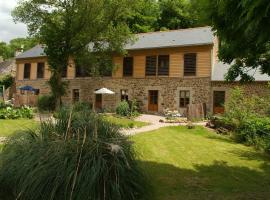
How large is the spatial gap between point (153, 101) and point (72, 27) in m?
8.48

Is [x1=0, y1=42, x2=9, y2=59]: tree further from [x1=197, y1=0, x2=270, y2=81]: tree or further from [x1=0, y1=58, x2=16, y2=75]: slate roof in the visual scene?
[x1=197, y1=0, x2=270, y2=81]: tree

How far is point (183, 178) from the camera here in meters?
8.97

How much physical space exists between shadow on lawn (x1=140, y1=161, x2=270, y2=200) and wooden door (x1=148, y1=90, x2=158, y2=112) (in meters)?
19.9

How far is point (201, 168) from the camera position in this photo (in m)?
10.3

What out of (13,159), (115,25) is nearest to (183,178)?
(13,159)

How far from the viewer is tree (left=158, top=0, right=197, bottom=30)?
47.4 meters

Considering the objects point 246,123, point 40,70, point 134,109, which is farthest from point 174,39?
point 246,123

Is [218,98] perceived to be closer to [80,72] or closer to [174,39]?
[174,39]

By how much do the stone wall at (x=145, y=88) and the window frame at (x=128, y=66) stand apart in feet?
1.58

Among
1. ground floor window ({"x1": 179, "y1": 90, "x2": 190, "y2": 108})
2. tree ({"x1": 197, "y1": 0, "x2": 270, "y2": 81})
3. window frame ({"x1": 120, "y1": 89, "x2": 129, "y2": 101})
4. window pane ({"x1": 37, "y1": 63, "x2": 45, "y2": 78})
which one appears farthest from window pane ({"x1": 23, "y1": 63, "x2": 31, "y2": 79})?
tree ({"x1": 197, "y1": 0, "x2": 270, "y2": 81})

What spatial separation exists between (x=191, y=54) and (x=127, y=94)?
648 cm

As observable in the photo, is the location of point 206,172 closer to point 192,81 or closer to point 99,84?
point 192,81

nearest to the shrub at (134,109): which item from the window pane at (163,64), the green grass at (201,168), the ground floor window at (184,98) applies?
the window pane at (163,64)

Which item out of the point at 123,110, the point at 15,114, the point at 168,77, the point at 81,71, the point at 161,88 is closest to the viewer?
the point at 15,114
